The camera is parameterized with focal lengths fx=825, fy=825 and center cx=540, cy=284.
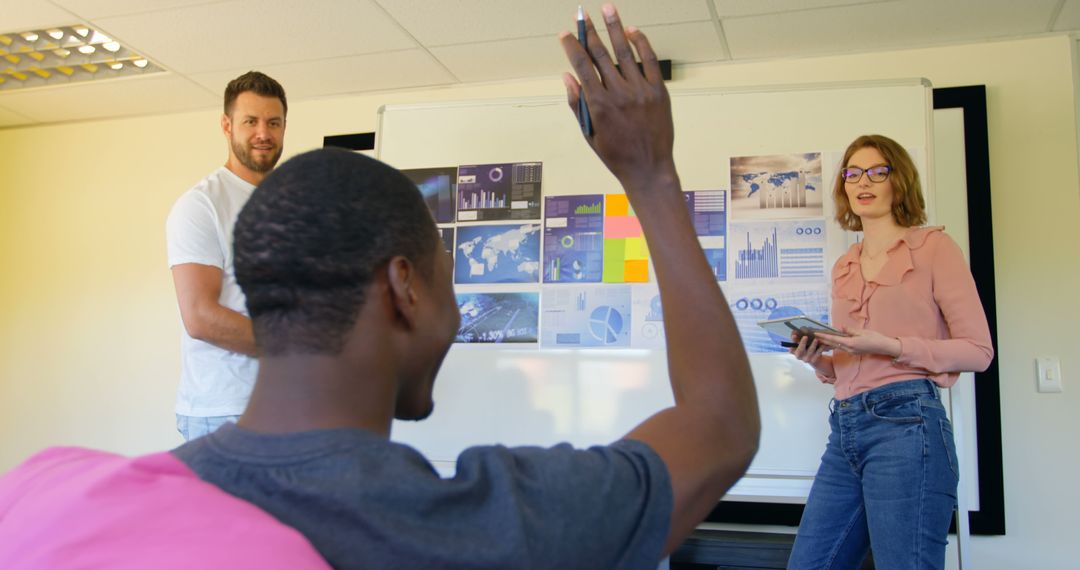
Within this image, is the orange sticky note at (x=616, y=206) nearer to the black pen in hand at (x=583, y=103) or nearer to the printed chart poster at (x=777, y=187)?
the printed chart poster at (x=777, y=187)

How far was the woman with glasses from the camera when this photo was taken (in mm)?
1815

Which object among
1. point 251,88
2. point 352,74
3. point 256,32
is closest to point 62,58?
point 256,32

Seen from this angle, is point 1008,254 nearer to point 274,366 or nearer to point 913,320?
point 913,320

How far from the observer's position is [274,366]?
2.10ft

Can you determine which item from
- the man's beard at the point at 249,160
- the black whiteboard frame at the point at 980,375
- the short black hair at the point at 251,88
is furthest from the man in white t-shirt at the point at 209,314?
the black whiteboard frame at the point at 980,375

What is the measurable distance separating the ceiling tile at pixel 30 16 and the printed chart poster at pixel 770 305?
2.67 metres

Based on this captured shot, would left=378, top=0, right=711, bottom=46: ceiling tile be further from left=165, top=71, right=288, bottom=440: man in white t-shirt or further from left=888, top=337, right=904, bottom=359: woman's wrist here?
left=888, top=337, right=904, bottom=359: woman's wrist

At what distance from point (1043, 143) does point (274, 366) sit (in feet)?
10.4

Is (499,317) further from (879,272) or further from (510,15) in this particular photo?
(879,272)

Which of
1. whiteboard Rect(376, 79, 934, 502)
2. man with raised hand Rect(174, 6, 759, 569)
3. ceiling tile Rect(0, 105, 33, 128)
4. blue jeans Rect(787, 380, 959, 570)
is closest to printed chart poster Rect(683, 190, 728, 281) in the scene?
whiteboard Rect(376, 79, 934, 502)

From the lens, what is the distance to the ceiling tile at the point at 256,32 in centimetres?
301

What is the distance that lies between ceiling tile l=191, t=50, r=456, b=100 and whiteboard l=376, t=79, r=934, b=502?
24.4 inches

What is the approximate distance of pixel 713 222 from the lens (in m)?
2.79

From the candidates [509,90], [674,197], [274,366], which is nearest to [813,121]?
[509,90]
